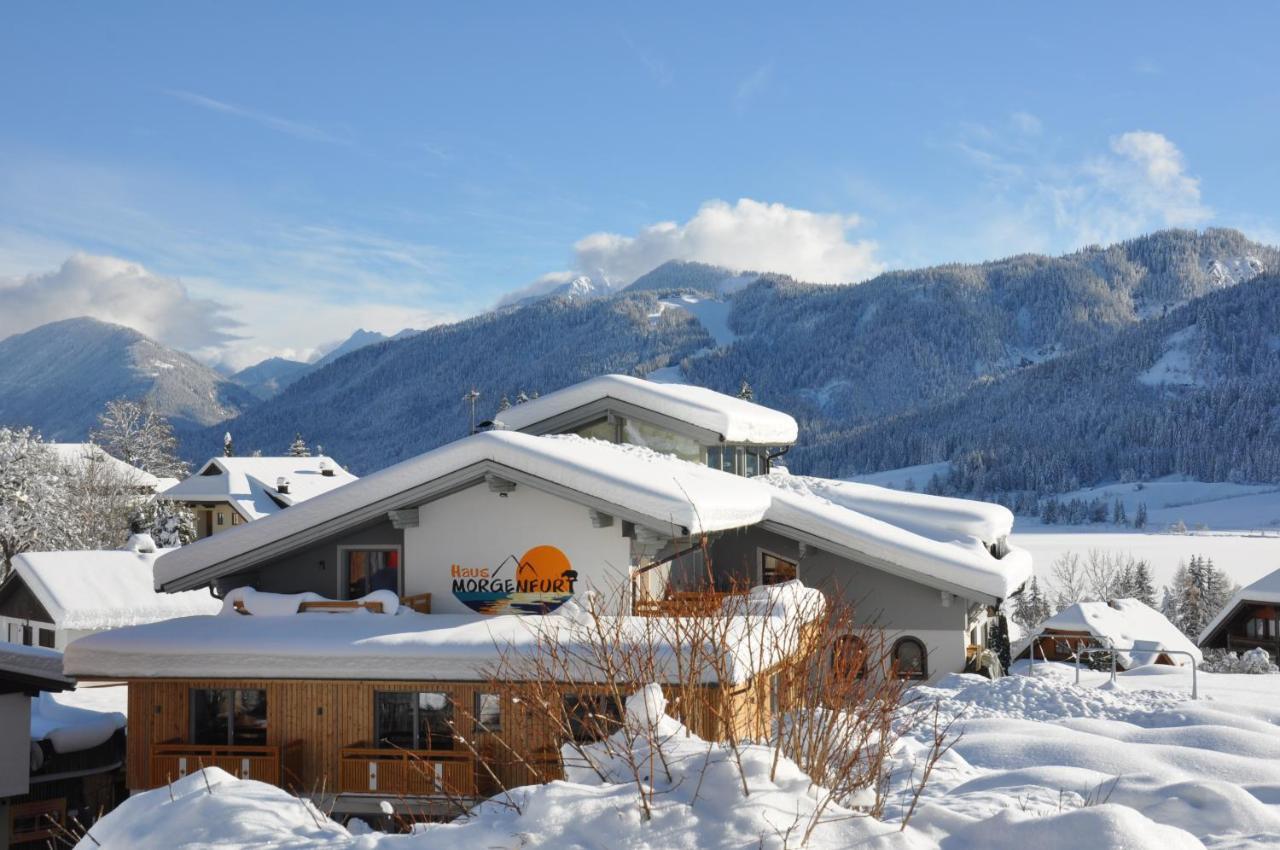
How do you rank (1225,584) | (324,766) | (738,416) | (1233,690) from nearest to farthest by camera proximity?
(324,766) < (1233,690) < (738,416) < (1225,584)

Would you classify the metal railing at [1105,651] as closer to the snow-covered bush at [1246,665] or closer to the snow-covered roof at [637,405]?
the snow-covered bush at [1246,665]

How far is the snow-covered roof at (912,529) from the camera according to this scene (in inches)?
898

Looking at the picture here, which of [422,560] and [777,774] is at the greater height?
[422,560]

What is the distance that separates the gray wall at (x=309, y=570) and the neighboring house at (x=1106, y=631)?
27955 millimetres

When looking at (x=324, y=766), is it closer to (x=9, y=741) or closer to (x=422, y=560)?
(x=422, y=560)

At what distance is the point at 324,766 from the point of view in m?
15.8

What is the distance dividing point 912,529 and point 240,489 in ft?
161

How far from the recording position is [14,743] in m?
18.3

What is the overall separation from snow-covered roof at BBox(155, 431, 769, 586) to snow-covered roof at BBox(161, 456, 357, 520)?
149ft

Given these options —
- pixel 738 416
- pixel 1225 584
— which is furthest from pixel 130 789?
pixel 1225 584

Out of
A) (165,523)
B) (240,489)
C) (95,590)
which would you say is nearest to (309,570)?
(95,590)

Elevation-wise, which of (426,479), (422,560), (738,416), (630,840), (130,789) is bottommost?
(130,789)

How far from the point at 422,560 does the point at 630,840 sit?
11645 millimetres

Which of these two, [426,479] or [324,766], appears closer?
[324,766]
